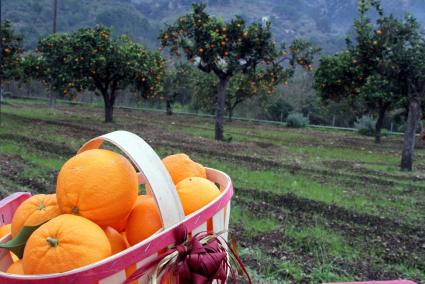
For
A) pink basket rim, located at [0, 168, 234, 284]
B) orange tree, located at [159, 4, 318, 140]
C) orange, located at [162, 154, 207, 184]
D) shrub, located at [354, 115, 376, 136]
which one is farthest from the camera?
shrub, located at [354, 115, 376, 136]

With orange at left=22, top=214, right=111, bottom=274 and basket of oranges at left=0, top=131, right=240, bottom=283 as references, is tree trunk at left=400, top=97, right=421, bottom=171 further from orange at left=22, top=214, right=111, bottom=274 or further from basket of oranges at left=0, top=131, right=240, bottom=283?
orange at left=22, top=214, right=111, bottom=274

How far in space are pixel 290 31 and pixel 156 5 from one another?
39.5m

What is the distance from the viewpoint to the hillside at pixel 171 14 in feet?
286

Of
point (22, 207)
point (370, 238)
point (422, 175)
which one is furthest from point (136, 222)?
point (422, 175)

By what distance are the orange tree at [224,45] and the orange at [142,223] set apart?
13807 millimetres

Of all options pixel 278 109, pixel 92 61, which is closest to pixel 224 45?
pixel 92 61

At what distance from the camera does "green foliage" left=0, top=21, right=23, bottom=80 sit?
20.5 metres

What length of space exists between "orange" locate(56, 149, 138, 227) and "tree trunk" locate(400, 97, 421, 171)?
36.6ft

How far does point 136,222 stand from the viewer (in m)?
1.36

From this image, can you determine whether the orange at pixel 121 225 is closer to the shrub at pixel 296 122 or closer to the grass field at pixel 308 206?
the grass field at pixel 308 206

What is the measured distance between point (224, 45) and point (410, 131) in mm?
6466

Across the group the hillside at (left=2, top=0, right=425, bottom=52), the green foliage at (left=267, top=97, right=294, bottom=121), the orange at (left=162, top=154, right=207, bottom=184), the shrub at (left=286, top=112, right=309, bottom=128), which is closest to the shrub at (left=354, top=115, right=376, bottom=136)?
the shrub at (left=286, top=112, right=309, bottom=128)

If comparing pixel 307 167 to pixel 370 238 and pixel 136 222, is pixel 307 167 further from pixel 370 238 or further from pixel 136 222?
pixel 136 222

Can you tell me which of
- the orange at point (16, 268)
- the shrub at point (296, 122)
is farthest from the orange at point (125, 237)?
the shrub at point (296, 122)
